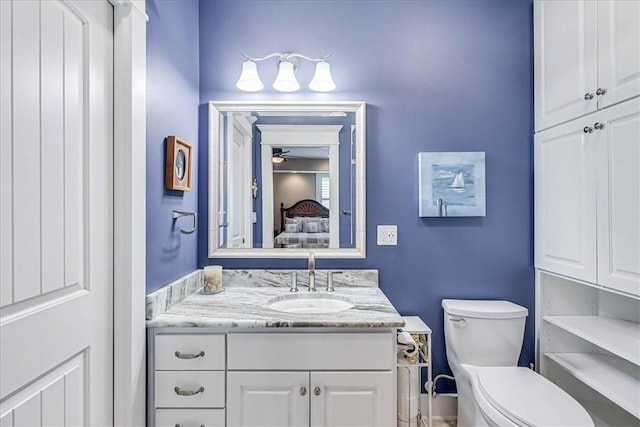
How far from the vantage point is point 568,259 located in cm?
167

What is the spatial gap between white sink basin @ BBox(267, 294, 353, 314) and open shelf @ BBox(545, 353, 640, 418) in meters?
1.11

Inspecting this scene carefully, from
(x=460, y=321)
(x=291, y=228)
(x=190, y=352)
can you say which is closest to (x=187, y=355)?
(x=190, y=352)

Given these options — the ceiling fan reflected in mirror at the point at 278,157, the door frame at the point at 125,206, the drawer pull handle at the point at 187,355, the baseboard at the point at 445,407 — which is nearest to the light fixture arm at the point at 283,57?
Result: the ceiling fan reflected in mirror at the point at 278,157

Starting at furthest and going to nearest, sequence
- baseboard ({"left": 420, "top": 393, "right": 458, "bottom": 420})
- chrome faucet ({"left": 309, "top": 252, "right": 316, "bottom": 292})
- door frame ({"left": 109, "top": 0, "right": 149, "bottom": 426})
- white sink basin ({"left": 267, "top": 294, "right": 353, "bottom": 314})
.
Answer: baseboard ({"left": 420, "top": 393, "right": 458, "bottom": 420})
chrome faucet ({"left": 309, "top": 252, "right": 316, "bottom": 292})
white sink basin ({"left": 267, "top": 294, "right": 353, "bottom": 314})
door frame ({"left": 109, "top": 0, "right": 149, "bottom": 426})

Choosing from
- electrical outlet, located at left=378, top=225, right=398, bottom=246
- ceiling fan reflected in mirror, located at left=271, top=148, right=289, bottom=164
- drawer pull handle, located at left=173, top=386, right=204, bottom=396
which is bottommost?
drawer pull handle, located at left=173, top=386, right=204, bottom=396

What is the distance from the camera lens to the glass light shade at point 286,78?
186 cm

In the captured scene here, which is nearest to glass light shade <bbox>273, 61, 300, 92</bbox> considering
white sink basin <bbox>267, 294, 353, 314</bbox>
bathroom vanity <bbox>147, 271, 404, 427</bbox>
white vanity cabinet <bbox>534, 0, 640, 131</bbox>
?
white sink basin <bbox>267, 294, 353, 314</bbox>

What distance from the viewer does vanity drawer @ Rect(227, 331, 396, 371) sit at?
4.41 ft

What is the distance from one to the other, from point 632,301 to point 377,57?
1.81 m

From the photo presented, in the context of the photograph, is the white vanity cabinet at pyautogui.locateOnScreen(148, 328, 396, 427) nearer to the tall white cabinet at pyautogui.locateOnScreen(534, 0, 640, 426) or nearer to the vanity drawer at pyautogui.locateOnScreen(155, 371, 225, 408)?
the vanity drawer at pyautogui.locateOnScreen(155, 371, 225, 408)

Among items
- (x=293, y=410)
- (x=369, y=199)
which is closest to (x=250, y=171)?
(x=369, y=199)

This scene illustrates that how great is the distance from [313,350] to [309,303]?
16.7 inches

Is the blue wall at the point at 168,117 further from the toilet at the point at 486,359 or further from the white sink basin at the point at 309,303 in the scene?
the toilet at the point at 486,359

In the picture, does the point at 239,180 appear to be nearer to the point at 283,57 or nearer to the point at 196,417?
the point at 283,57
